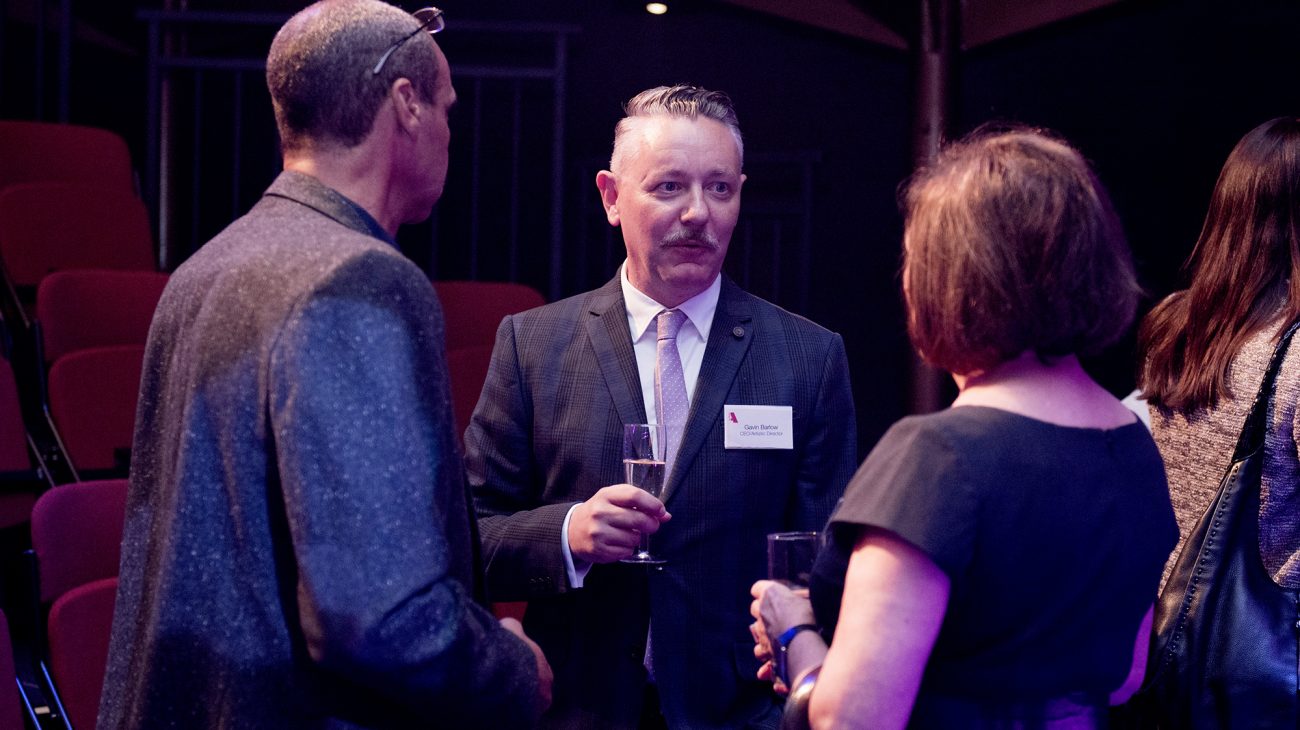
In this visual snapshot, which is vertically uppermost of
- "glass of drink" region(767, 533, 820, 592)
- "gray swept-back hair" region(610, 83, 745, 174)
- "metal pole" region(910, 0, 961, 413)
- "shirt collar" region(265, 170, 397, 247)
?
"metal pole" region(910, 0, 961, 413)

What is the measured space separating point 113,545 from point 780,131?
4351mm

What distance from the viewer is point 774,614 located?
1413mm

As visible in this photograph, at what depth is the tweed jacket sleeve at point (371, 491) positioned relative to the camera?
123 centimetres

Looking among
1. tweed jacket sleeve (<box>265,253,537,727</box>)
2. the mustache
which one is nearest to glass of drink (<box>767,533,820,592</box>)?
tweed jacket sleeve (<box>265,253,537,727</box>)

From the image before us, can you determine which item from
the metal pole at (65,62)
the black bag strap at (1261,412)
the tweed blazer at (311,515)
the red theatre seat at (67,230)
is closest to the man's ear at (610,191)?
the tweed blazer at (311,515)

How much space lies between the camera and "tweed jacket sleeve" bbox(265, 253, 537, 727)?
1.23m

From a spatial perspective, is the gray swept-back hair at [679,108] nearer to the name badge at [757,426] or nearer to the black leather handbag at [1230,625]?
the name badge at [757,426]

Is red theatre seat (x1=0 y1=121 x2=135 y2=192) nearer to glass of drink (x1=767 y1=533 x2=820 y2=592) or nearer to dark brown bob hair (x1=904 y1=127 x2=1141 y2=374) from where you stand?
glass of drink (x1=767 y1=533 x2=820 y2=592)

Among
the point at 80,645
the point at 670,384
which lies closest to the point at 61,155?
the point at 80,645

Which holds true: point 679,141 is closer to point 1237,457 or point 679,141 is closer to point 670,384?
point 670,384

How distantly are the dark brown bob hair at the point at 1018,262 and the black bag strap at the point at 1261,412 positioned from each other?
0.80 metres

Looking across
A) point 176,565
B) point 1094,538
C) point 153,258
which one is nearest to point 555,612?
point 176,565

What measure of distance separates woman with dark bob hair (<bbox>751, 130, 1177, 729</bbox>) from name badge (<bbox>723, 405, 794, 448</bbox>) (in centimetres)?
67

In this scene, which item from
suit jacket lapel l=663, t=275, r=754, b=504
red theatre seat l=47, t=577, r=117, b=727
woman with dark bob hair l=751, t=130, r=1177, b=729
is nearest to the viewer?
woman with dark bob hair l=751, t=130, r=1177, b=729
